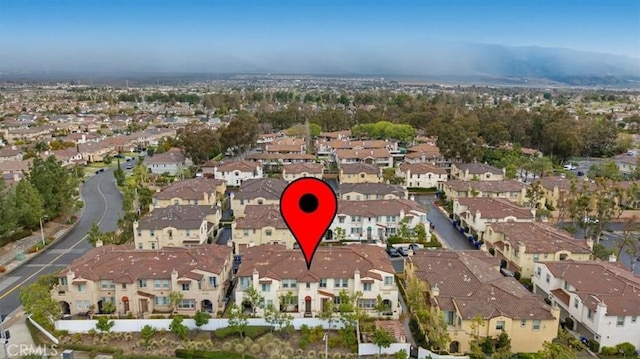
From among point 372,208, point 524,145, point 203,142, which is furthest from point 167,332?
point 524,145

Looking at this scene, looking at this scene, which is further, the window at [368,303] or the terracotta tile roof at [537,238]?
the terracotta tile roof at [537,238]

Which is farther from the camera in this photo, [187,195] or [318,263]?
[187,195]

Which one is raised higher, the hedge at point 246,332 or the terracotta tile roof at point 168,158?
the terracotta tile roof at point 168,158

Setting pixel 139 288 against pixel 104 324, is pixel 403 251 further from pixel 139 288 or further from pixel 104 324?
pixel 104 324

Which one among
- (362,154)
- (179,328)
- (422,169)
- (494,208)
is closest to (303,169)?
(362,154)

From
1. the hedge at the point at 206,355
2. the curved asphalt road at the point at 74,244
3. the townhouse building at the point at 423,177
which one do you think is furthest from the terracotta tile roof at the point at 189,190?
the hedge at the point at 206,355

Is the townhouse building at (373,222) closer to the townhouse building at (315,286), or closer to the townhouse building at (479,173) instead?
the townhouse building at (315,286)
